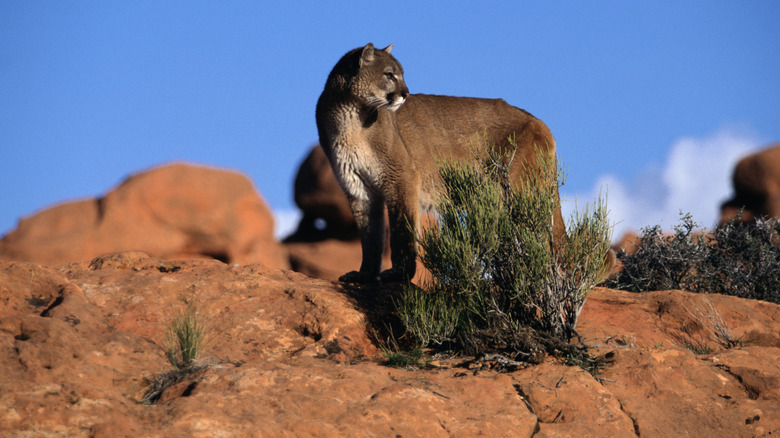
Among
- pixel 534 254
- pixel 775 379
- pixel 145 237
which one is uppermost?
pixel 534 254

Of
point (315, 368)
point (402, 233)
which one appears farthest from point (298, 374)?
point (402, 233)

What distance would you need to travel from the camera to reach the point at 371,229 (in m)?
6.62

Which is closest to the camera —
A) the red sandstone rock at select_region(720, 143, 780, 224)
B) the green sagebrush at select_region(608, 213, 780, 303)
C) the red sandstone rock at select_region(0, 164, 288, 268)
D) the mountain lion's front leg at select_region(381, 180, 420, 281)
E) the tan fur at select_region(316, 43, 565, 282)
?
the mountain lion's front leg at select_region(381, 180, 420, 281)

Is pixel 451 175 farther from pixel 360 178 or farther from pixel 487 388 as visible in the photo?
pixel 487 388

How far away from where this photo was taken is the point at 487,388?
4.29m

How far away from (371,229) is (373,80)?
1.42 meters

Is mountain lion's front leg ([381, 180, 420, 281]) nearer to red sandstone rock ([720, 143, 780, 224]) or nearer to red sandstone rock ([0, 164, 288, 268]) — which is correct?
red sandstone rock ([0, 164, 288, 268])

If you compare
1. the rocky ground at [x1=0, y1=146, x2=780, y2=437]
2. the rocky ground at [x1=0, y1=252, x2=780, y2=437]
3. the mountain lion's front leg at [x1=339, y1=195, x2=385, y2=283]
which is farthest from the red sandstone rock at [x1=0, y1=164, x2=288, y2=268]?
the mountain lion's front leg at [x1=339, y1=195, x2=385, y2=283]

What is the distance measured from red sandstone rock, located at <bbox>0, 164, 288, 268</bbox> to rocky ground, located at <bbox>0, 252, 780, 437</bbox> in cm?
1319

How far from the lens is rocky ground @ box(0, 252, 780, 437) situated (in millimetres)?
3512

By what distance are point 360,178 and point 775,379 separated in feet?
12.5

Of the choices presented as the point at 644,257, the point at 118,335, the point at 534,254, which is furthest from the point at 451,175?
the point at 644,257

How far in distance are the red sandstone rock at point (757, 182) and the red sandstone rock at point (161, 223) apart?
15.7m

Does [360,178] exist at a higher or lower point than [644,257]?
higher
